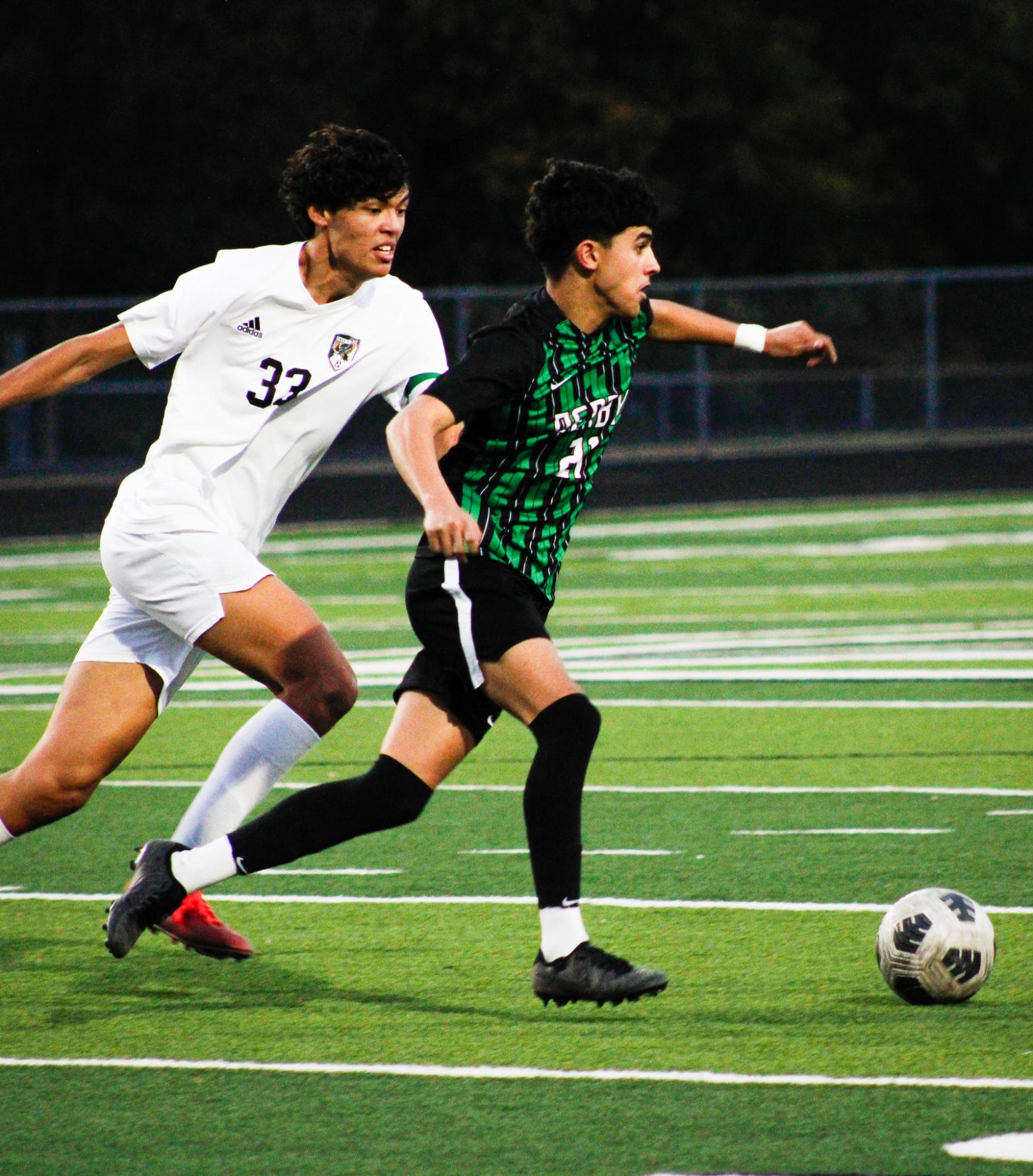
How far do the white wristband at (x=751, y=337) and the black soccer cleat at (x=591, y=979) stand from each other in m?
1.78

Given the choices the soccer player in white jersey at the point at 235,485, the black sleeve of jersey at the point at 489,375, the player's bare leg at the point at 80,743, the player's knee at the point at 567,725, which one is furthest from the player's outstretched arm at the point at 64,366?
the player's knee at the point at 567,725

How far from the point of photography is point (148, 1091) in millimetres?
4613

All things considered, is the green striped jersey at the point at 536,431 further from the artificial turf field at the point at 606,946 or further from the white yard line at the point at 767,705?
the white yard line at the point at 767,705

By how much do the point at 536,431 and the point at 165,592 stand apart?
1.06m

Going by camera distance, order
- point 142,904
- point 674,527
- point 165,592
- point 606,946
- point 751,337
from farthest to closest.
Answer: point 674,527 < point 751,337 < point 606,946 < point 165,592 < point 142,904

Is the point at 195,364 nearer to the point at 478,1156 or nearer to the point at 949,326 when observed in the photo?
the point at 478,1156

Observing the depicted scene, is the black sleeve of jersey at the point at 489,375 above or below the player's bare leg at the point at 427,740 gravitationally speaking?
above

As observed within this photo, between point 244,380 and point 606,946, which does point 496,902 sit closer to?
point 606,946

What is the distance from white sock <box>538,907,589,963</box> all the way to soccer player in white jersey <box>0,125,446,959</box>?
0.89 meters

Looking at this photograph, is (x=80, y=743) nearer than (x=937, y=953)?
No

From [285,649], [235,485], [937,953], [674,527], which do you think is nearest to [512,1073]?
[937,953]

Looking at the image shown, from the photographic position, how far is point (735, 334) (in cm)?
589

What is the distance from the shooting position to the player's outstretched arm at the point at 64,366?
214 inches

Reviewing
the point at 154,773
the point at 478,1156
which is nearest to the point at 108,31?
the point at 154,773
